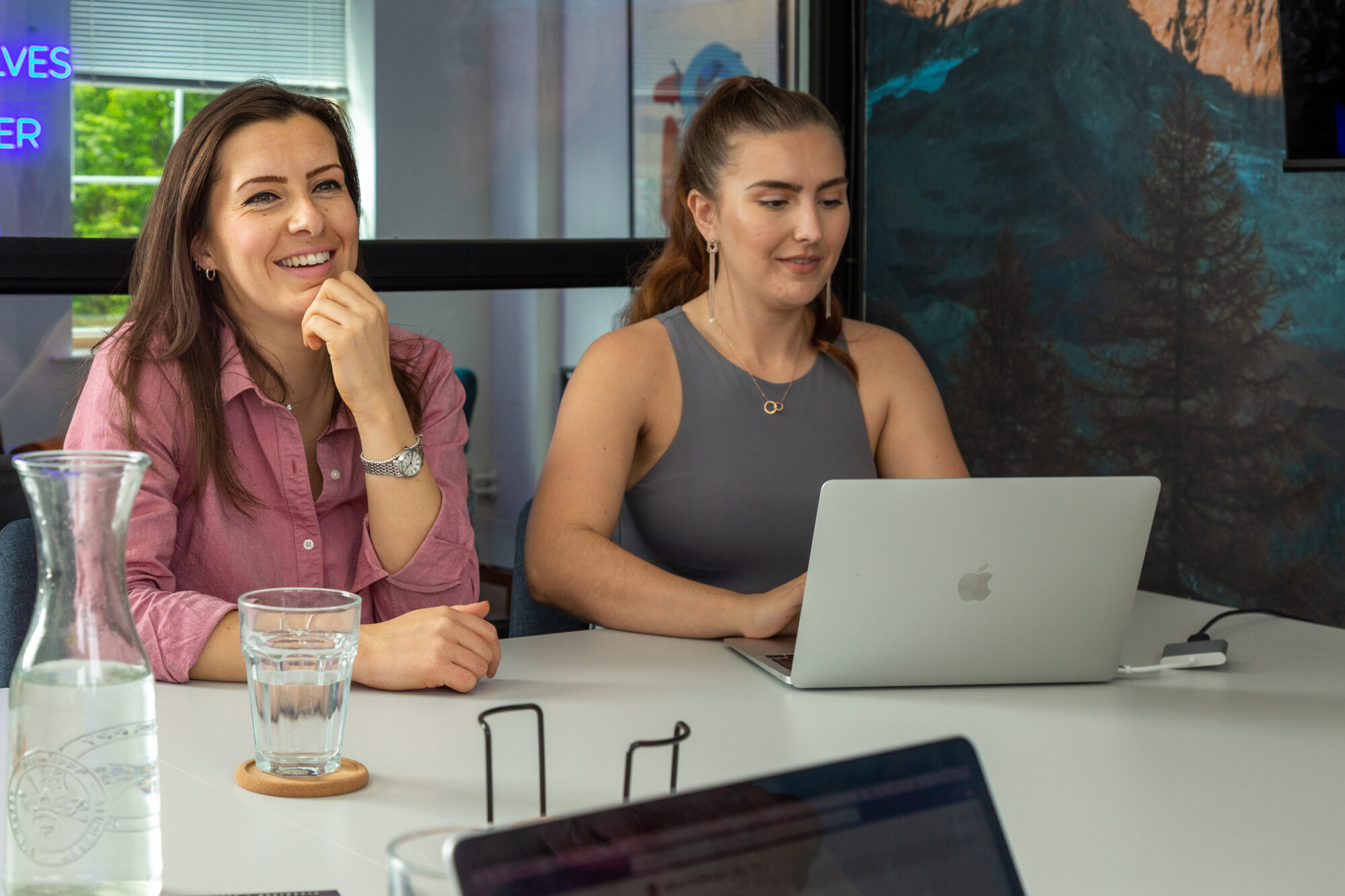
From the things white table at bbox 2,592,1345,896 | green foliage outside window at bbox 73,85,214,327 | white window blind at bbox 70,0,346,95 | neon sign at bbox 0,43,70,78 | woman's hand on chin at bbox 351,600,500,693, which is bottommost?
white table at bbox 2,592,1345,896

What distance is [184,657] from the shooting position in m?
1.40

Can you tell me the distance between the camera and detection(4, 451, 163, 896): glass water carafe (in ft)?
2.56

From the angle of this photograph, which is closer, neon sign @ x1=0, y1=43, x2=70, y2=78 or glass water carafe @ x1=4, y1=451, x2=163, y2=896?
glass water carafe @ x1=4, y1=451, x2=163, y2=896

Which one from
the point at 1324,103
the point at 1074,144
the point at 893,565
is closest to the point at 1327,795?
the point at 893,565

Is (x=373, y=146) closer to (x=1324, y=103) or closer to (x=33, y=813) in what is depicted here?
(x=1324, y=103)

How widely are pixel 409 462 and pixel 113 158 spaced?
1.30m

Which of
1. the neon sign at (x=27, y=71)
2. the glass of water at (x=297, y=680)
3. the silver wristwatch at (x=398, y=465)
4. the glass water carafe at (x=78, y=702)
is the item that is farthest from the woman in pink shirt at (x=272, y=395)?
the neon sign at (x=27, y=71)

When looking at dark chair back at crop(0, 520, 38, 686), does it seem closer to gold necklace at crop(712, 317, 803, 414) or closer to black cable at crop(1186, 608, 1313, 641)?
gold necklace at crop(712, 317, 803, 414)

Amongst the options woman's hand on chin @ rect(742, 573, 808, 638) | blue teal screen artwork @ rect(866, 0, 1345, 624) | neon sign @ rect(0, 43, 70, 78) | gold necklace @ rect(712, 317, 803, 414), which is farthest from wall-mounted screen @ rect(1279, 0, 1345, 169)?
Answer: neon sign @ rect(0, 43, 70, 78)

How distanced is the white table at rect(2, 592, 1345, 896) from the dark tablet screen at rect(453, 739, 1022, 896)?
0.96 feet

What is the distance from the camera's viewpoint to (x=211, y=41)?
2.70 meters

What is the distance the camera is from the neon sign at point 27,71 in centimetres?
248

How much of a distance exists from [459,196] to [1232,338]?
1.60 m

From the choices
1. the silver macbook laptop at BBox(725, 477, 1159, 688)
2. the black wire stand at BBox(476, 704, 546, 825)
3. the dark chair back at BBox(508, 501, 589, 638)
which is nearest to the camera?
the black wire stand at BBox(476, 704, 546, 825)
